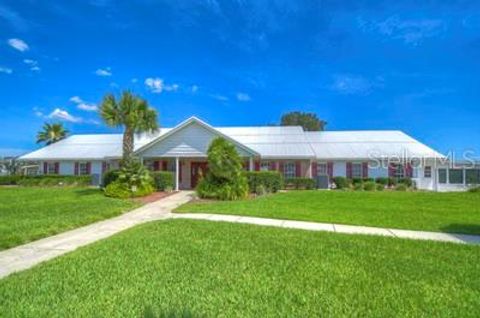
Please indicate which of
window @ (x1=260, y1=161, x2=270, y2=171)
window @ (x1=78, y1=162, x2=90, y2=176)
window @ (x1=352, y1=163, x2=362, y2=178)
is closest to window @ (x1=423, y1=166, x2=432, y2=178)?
window @ (x1=352, y1=163, x2=362, y2=178)

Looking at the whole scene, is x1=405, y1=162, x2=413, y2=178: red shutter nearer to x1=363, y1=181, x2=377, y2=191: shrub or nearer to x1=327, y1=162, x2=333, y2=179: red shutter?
x1=363, y1=181, x2=377, y2=191: shrub

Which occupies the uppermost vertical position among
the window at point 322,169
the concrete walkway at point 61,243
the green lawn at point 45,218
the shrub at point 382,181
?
the window at point 322,169

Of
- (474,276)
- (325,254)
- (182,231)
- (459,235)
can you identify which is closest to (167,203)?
(182,231)

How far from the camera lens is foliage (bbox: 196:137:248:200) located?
17.4m

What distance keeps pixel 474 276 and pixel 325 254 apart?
2.54 metres

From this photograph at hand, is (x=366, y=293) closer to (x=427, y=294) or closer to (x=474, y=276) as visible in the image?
(x=427, y=294)

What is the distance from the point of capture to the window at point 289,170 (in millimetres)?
27297

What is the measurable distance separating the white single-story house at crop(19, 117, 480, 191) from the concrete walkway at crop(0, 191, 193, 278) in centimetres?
1232

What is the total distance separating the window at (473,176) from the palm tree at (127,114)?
2810 cm

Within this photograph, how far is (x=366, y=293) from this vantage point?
15.6 feet

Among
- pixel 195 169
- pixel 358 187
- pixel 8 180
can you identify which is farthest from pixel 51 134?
pixel 358 187

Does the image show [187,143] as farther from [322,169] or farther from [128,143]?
[322,169]

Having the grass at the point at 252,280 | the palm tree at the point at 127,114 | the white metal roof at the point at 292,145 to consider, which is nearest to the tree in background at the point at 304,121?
the white metal roof at the point at 292,145

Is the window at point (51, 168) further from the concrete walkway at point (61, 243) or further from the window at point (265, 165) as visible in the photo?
the concrete walkway at point (61, 243)
